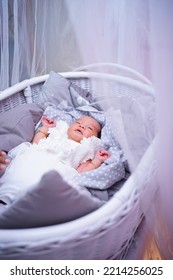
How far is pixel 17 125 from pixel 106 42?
590mm

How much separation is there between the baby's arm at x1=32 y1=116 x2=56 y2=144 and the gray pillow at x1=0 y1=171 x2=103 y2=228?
2.12 ft

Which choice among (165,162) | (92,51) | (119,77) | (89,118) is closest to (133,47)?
(92,51)

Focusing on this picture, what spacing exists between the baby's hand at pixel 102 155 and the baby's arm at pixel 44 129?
28cm

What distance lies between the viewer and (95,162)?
3.59 feet

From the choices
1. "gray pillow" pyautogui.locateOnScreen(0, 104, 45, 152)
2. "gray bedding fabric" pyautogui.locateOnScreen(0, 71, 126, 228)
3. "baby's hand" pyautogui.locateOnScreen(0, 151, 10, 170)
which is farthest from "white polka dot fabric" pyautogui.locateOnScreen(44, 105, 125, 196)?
"baby's hand" pyautogui.locateOnScreen(0, 151, 10, 170)

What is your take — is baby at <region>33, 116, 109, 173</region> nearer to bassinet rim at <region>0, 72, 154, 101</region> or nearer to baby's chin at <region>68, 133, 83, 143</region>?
baby's chin at <region>68, 133, 83, 143</region>

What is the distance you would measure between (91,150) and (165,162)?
0.46 metres

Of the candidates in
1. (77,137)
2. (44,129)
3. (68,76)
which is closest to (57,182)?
(77,137)

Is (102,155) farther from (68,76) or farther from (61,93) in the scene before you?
(68,76)

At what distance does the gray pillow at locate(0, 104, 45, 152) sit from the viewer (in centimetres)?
120

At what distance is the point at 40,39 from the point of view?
4.44ft

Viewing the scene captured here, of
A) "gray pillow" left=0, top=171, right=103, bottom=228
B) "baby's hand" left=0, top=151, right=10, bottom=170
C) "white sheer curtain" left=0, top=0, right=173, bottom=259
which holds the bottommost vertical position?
"baby's hand" left=0, top=151, right=10, bottom=170
